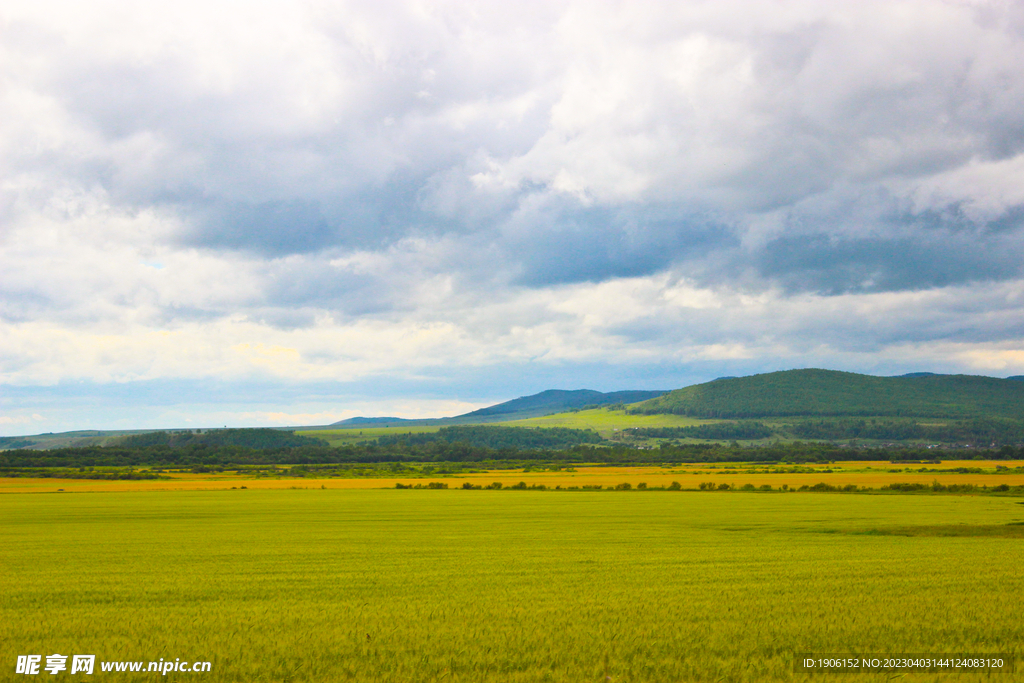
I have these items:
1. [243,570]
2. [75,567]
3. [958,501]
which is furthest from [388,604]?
[958,501]

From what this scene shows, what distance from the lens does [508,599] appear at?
20.1m

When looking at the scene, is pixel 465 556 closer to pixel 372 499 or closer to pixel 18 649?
pixel 18 649

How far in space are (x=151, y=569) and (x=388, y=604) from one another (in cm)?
1309

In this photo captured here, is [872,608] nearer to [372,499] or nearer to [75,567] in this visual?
[75,567]

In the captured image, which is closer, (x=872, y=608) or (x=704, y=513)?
(x=872, y=608)

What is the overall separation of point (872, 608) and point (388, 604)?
493 inches

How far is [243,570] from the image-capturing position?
87.4 feet

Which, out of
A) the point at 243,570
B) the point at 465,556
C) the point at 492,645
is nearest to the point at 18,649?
the point at 492,645

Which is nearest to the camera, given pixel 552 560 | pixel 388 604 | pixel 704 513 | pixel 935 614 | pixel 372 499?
pixel 935 614

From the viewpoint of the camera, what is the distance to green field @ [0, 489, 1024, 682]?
13852 mm

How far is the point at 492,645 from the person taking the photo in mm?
14547

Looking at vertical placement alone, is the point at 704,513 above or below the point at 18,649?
below

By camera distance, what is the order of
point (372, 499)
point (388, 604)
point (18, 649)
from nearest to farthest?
point (18, 649)
point (388, 604)
point (372, 499)

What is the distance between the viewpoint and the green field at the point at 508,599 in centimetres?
1385
